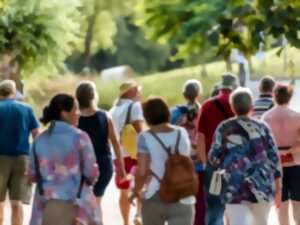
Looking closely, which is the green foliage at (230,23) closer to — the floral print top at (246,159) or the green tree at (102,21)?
the floral print top at (246,159)

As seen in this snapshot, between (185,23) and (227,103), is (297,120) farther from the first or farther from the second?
(185,23)

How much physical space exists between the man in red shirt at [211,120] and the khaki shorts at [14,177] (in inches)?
83.8

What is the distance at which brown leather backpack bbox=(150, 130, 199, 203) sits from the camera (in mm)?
9648

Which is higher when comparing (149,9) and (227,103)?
(149,9)

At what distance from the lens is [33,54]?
3731 centimetres

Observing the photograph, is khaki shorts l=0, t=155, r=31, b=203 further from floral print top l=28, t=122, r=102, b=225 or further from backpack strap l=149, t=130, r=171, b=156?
backpack strap l=149, t=130, r=171, b=156

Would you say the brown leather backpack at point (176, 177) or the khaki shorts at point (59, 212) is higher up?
the brown leather backpack at point (176, 177)

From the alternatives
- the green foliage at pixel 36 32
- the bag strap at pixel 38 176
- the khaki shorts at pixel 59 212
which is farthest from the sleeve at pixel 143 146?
the green foliage at pixel 36 32

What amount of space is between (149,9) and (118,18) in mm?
69077

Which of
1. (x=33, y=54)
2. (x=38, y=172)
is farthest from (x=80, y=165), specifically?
(x=33, y=54)

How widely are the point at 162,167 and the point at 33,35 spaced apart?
27542 millimetres

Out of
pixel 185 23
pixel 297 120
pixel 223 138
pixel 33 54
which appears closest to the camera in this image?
pixel 185 23

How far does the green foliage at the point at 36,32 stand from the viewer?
36.1 meters

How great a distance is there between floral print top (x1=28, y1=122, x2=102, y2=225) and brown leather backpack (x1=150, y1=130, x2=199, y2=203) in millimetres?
550
